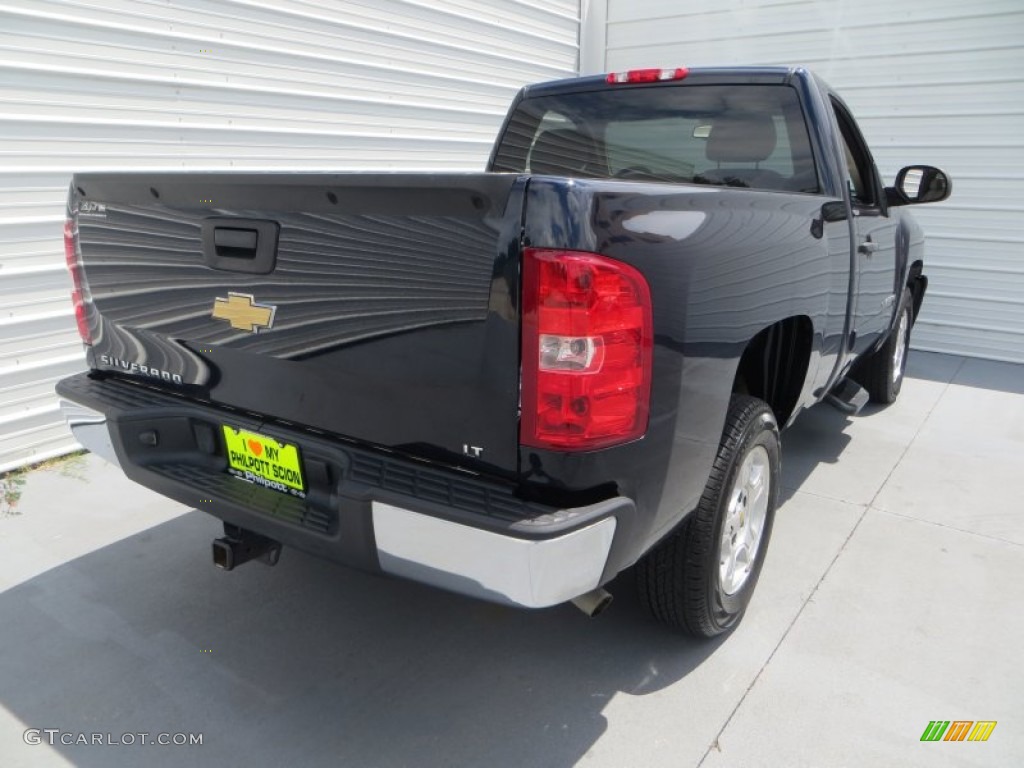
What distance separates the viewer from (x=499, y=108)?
7141 millimetres

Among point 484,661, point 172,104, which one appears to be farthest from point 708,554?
point 172,104

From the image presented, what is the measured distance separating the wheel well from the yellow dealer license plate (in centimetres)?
147

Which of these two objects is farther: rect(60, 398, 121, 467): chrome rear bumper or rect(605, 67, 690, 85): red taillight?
rect(605, 67, 690, 85): red taillight

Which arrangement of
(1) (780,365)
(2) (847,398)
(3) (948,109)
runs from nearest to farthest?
1. (1) (780,365)
2. (2) (847,398)
3. (3) (948,109)

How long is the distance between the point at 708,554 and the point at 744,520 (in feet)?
1.28

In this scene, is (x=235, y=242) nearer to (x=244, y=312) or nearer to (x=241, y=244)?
(x=241, y=244)

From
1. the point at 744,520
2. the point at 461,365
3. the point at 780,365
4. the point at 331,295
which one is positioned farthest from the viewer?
the point at 780,365

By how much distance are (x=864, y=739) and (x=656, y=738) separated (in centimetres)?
58

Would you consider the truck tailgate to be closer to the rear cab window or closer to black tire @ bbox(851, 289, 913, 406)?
the rear cab window

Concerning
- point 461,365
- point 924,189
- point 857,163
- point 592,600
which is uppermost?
point 857,163

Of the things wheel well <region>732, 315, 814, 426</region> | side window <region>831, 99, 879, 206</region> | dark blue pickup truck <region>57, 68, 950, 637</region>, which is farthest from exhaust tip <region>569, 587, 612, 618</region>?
side window <region>831, 99, 879, 206</region>

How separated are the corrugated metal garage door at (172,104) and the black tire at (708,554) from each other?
135 inches

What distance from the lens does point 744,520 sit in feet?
8.34

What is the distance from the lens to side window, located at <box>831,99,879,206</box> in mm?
3533
